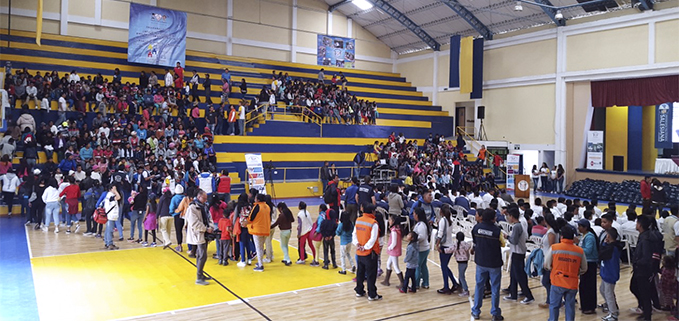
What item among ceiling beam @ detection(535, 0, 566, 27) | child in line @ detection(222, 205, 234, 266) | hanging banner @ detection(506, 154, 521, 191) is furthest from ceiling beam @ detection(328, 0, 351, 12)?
child in line @ detection(222, 205, 234, 266)

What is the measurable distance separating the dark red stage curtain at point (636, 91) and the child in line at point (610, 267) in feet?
61.5

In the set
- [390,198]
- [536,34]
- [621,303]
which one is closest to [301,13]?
[536,34]

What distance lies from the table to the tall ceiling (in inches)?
284

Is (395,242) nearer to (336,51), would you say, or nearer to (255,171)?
(255,171)

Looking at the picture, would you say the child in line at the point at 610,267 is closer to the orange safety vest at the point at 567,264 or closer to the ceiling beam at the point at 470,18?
the orange safety vest at the point at 567,264

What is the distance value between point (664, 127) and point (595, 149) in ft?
15.9

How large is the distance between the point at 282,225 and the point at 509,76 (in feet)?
72.8

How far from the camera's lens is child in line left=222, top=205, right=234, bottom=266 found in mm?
9656

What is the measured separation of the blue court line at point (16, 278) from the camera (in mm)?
7016

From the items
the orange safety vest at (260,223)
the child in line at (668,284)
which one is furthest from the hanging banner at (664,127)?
the orange safety vest at (260,223)

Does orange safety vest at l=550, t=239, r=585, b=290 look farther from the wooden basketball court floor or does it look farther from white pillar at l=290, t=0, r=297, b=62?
white pillar at l=290, t=0, r=297, b=62

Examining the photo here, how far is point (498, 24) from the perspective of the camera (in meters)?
28.2

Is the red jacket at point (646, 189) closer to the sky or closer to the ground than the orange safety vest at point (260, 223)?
closer to the sky

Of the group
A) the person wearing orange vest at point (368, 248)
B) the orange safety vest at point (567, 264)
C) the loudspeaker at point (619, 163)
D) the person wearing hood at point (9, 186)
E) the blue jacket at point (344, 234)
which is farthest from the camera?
the loudspeaker at point (619, 163)
